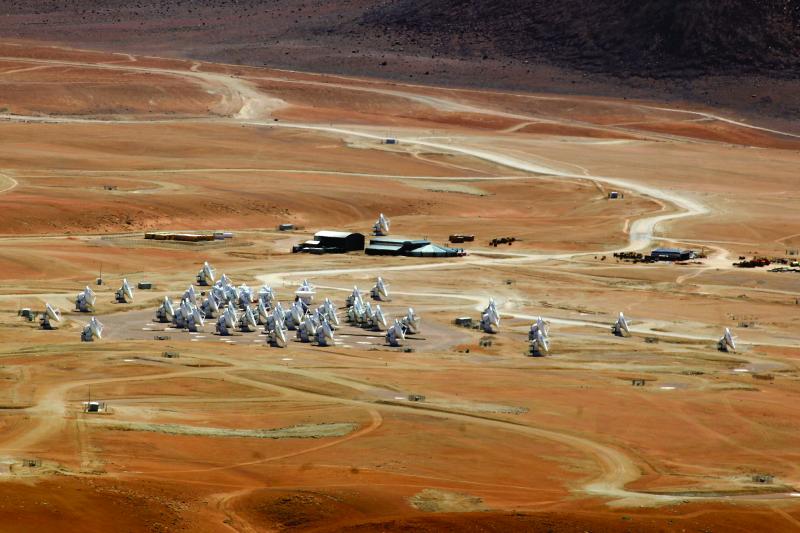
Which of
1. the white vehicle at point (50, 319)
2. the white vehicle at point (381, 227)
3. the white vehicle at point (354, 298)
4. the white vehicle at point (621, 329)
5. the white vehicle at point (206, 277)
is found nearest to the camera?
the white vehicle at point (50, 319)

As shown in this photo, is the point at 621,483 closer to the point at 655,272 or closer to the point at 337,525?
the point at 337,525

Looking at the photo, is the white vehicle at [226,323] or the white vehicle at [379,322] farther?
the white vehicle at [379,322]

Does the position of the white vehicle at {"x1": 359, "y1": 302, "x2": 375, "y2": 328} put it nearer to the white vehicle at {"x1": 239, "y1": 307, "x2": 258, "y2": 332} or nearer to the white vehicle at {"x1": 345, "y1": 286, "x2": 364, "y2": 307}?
the white vehicle at {"x1": 345, "y1": 286, "x2": 364, "y2": 307}

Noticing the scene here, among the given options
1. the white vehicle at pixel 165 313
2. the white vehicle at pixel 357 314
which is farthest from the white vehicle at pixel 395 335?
the white vehicle at pixel 165 313

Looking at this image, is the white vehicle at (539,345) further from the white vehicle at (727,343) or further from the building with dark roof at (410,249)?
the building with dark roof at (410,249)

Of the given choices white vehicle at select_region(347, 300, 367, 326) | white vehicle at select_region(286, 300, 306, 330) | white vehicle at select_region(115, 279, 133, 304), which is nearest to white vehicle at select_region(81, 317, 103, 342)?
white vehicle at select_region(286, 300, 306, 330)

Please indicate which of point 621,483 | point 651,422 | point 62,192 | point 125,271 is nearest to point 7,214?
point 62,192

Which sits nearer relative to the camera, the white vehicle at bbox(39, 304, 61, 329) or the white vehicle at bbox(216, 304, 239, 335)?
the white vehicle at bbox(39, 304, 61, 329)
